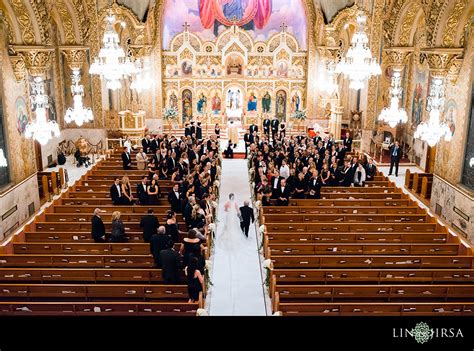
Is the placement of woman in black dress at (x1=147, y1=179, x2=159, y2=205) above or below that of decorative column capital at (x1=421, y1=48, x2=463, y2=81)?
below

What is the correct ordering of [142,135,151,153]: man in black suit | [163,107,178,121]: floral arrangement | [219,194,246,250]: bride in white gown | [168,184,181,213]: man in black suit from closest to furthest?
[168,184,181,213]: man in black suit, [219,194,246,250]: bride in white gown, [142,135,151,153]: man in black suit, [163,107,178,121]: floral arrangement

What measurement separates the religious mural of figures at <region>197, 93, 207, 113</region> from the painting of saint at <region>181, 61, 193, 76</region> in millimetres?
1582

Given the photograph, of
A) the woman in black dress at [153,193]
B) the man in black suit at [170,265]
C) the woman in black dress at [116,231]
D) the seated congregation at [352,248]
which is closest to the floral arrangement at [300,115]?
the seated congregation at [352,248]

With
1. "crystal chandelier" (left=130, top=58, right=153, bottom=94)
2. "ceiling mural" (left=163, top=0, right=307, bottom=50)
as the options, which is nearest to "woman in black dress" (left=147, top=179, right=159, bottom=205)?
"crystal chandelier" (left=130, top=58, right=153, bottom=94)

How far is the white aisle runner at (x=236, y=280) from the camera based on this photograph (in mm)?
9867

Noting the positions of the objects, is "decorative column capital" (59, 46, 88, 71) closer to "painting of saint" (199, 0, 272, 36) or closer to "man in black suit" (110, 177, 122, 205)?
"man in black suit" (110, 177, 122, 205)

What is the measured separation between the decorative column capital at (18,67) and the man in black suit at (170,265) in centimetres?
943

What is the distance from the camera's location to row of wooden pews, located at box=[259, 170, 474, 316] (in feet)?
28.1

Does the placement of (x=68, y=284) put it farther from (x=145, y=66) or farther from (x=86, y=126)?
(x=145, y=66)

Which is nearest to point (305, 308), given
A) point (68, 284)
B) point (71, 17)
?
point (68, 284)

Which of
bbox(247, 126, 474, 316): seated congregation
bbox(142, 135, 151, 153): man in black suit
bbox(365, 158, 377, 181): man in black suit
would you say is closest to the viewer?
bbox(247, 126, 474, 316): seated congregation

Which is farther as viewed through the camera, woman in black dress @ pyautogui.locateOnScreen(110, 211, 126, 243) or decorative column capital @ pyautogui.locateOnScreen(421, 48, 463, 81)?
decorative column capital @ pyautogui.locateOnScreen(421, 48, 463, 81)

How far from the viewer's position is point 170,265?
9.32m

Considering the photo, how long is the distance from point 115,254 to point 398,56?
55.2ft
